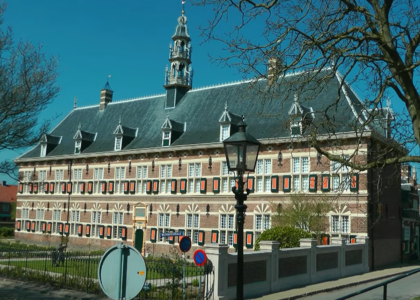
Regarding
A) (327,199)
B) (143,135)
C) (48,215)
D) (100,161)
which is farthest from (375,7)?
(48,215)

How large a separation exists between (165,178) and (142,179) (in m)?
2.22

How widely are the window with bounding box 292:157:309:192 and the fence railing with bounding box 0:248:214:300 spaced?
1188 cm

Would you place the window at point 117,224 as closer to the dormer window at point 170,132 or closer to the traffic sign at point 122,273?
the dormer window at point 170,132

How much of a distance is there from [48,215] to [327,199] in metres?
26.4

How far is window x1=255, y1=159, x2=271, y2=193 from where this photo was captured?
98.6 feet

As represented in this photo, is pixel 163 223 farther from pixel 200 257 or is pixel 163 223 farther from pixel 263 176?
pixel 200 257

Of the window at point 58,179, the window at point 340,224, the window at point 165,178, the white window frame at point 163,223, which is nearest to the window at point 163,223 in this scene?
the white window frame at point 163,223

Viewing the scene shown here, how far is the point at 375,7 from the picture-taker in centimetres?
1058

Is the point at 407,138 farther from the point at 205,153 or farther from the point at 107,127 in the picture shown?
the point at 107,127

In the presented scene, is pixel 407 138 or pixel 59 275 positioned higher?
pixel 407 138

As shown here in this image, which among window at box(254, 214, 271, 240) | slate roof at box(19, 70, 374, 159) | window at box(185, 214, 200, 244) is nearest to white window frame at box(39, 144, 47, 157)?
slate roof at box(19, 70, 374, 159)

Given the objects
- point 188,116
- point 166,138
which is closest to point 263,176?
point 166,138

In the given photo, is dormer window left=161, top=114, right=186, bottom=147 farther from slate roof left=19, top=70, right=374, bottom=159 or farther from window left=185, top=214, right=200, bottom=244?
window left=185, top=214, right=200, bottom=244

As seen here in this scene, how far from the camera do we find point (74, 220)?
40.5 m
